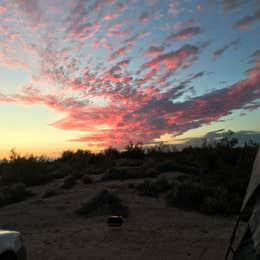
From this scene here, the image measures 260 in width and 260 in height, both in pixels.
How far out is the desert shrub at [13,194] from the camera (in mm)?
15414

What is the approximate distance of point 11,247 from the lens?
437cm

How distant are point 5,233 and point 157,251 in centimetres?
451

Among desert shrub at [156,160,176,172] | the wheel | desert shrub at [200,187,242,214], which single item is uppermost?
desert shrub at [156,160,176,172]

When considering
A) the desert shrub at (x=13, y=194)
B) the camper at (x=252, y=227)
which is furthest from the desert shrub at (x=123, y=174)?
the camper at (x=252, y=227)

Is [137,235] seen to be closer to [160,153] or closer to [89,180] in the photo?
[89,180]

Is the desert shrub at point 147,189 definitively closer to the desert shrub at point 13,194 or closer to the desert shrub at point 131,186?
the desert shrub at point 131,186

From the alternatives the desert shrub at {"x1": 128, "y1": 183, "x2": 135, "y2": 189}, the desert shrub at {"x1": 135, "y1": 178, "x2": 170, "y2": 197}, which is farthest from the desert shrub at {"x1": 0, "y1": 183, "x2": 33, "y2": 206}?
the desert shrub at {"x1": 135, "y1": 178, "x2": 170, "y2": 197}

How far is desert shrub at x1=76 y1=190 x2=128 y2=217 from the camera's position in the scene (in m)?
12.6

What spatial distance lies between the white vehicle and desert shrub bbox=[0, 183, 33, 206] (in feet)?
37.9

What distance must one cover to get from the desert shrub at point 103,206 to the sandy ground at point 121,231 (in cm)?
38

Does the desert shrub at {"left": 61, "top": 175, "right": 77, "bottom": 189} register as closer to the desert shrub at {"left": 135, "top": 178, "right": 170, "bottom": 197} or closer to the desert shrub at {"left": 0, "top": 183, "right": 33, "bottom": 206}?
the desert shrub at {"left": 0, "top": 183, "right": 33, "bottom": 206}

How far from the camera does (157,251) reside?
7883 millimetres

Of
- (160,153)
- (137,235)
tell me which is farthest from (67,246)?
(160,153)

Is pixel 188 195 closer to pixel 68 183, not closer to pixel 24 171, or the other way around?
pixel 68 183
